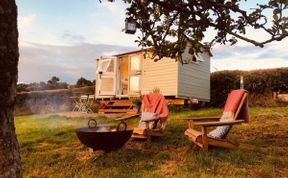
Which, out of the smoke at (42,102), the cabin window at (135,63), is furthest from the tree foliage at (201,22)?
the smoke at (42,102)

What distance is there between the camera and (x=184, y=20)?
7254 mm

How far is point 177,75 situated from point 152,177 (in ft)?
36.0

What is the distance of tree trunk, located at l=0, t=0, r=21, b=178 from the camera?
127 inches

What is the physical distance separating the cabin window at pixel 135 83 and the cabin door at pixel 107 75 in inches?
44.7

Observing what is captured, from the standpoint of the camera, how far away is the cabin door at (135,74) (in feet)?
57.9

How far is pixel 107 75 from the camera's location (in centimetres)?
1842

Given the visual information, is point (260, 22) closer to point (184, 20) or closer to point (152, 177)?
point (184, 20)

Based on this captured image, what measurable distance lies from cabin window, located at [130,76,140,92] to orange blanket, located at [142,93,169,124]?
30.2 feet

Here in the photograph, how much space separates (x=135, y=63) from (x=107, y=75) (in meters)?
1.89

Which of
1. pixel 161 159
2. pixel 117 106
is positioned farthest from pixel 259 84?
pixel 161 159

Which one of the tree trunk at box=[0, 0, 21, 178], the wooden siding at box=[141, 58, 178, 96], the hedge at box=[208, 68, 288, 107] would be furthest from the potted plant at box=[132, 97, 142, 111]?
the tree trunk at box=[0, 0, 21, 178]

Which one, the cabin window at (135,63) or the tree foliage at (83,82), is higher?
the cabin window at (135,63)

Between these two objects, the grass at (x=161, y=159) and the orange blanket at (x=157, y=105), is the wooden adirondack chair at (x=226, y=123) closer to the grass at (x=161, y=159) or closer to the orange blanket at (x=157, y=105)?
the grass at (x=161, y=159)

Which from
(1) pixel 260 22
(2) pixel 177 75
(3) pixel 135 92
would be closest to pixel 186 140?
(1) pixel 260 22
